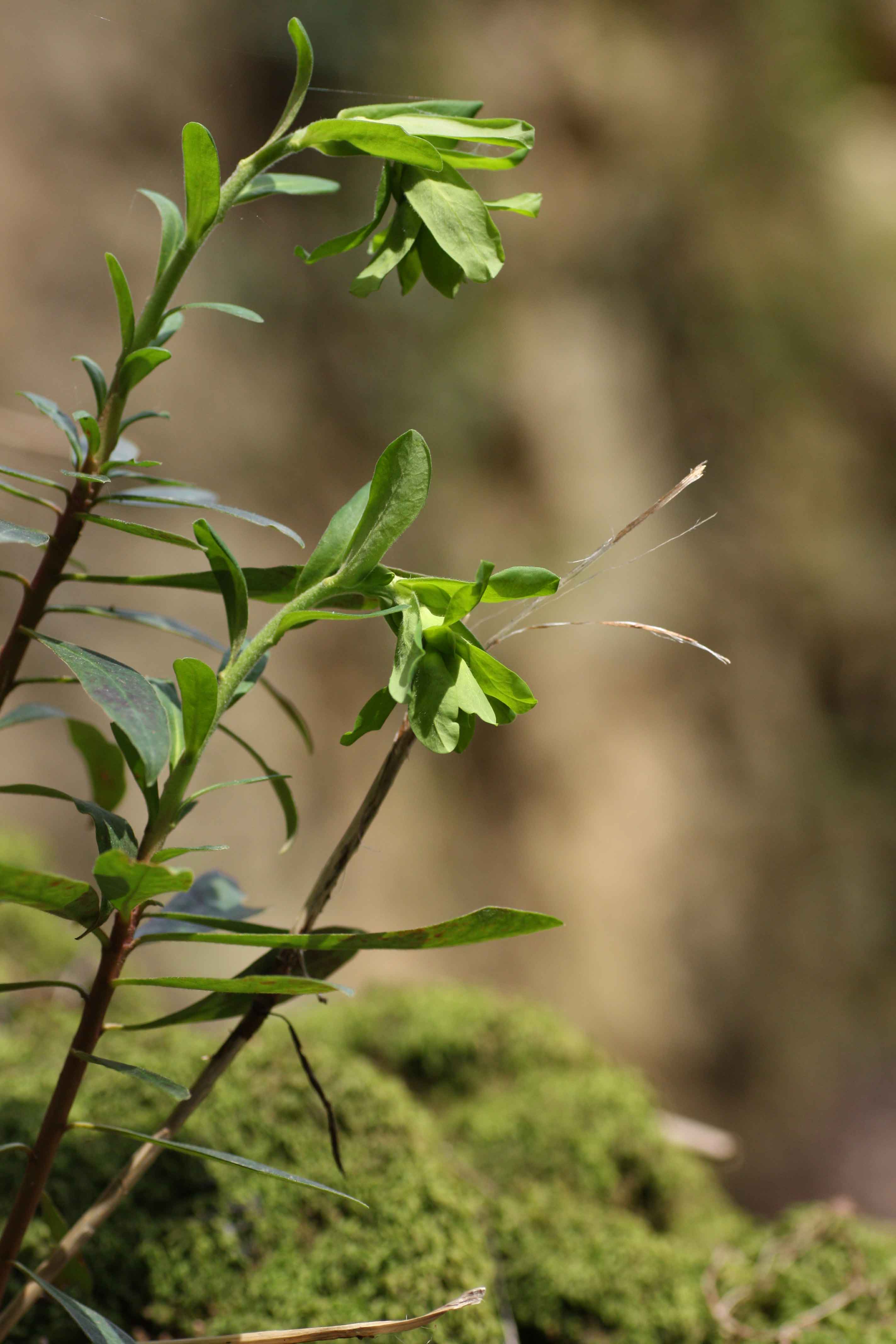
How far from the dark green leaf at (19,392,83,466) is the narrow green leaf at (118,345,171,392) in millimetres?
36

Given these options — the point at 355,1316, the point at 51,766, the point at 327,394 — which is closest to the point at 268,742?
the point at 51,766

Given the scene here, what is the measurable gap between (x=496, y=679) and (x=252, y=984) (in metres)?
0.14

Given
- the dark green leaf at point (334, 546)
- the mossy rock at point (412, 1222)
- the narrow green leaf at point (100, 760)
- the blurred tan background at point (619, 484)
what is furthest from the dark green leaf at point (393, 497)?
the blurred tan background at point (619, 484)

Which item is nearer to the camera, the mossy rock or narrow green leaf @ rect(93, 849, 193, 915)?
narrow green leaf @ rect(93, 849, 193, 915)

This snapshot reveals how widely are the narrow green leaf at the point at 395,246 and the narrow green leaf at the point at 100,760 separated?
280mm

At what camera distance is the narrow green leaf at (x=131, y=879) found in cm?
29

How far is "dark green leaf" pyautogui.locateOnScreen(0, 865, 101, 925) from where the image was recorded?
28 cm

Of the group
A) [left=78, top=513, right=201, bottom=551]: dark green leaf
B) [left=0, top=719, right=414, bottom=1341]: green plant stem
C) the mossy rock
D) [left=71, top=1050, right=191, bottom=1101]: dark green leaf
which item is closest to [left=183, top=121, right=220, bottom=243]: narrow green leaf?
[left=78, top=513, right=201, bottom=551]: dark green leaf

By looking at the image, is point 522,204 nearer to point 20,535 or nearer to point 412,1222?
point 20,535

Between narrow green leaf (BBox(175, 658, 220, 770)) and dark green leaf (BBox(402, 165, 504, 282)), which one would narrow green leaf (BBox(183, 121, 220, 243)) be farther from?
narrow green leaf (BBox(175, 658, 220, 770))

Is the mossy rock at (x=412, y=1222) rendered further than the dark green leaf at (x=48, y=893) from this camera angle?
Yes

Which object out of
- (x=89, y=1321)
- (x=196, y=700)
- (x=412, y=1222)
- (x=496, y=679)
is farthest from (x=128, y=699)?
(x=412, y=1222)

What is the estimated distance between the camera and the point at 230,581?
37cm

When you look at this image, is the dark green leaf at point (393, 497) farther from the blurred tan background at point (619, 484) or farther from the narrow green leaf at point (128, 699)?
the blurred tan background at point (619, 484)
